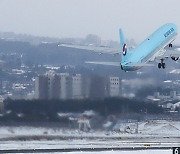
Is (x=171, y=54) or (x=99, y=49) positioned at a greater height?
(x=99, y=49)

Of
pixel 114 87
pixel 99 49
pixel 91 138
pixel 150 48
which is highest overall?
pixel 150 48

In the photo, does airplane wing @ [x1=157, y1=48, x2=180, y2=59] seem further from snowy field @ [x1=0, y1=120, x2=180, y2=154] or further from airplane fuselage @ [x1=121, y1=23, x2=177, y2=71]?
snowy field @ [x1=0, y1=120, x2=180, y2=154]

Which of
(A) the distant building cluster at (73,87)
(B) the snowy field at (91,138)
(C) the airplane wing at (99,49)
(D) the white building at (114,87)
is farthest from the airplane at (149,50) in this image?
(B) the snowy field at (91,138)

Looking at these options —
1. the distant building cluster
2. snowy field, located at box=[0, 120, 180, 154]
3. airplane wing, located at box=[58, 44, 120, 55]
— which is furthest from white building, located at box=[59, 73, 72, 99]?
airplane wing, located at box=[58, 44, 120, 55]

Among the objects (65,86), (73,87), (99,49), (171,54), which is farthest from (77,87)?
(171,54)

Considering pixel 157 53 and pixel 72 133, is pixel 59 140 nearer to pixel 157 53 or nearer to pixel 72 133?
pixel 72 133

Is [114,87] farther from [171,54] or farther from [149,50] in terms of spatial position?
[149,50]
